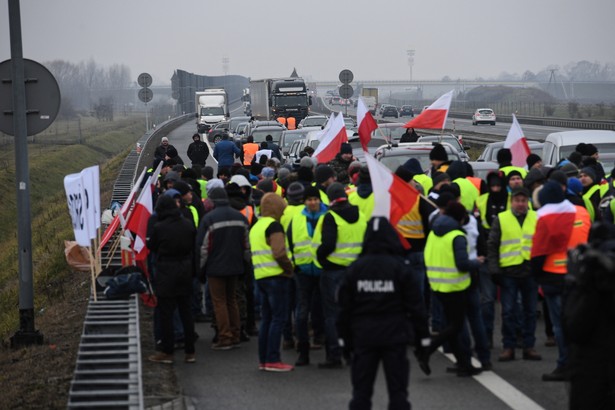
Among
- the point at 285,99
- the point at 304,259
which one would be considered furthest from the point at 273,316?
the point at 285,99

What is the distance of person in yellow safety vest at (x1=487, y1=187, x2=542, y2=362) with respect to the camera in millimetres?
11891

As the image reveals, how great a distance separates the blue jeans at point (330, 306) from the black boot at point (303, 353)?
31 cm

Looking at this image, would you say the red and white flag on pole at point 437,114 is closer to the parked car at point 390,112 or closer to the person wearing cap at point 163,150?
the person wearing cap at point 163,150

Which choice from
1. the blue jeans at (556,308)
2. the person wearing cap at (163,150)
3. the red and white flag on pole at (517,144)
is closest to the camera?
the blue jeans at (556,308)

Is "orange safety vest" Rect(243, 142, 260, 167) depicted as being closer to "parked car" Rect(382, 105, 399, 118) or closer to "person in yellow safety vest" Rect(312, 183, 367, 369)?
"person in yellow safety vest" Rect(312, 183, 367, 369)

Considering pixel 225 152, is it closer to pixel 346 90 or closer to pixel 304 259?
pixel 304 259

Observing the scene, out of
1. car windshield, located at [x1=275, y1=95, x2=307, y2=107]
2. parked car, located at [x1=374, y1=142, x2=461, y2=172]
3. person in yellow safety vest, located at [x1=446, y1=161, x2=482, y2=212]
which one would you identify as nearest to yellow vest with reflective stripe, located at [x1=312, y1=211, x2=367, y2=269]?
person in yellow safety vest, located at [x1=446, y1=161, x2=482, y2=212]

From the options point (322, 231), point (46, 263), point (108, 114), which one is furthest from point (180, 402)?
point (108, 114)

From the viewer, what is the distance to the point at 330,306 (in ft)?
38.9

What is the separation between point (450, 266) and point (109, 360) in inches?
127

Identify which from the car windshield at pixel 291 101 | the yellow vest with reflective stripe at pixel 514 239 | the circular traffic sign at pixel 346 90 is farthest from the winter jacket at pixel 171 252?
the car windshield at pixel 291 101

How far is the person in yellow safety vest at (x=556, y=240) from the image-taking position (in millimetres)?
10977

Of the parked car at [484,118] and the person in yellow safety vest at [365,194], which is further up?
the person in yellow safety vest at [365,194]

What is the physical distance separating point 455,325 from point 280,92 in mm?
55856
